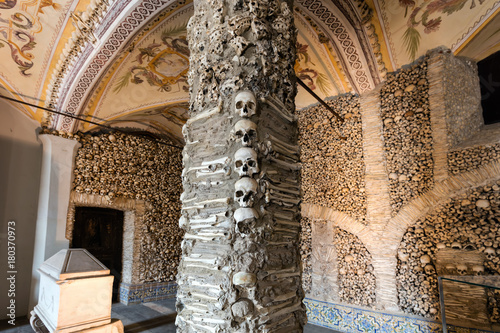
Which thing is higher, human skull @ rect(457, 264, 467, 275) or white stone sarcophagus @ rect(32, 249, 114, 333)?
human skull @ rect(457, 264, 467, 275)

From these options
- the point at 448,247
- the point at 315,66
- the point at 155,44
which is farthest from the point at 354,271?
the point at 155,44

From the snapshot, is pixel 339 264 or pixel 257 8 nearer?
pixel 257 8

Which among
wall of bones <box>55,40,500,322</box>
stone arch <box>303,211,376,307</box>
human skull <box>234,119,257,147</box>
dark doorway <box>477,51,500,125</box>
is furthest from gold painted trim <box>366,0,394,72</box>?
human skull <box>234,119,257,147</box>

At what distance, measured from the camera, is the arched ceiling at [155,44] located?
137 inches

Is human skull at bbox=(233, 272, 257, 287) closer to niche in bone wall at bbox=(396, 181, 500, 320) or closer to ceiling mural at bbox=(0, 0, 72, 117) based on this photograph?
niche in bone wall at bbox=(396, 181, 500, 320)

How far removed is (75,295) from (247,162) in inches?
104

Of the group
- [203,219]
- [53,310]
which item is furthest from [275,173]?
[53,310]

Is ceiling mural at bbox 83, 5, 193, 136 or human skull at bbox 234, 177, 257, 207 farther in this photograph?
ceiling mural at bbox 83, 5, 193, 136

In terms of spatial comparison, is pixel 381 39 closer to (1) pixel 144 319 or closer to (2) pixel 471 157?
(2) pixel 471 157

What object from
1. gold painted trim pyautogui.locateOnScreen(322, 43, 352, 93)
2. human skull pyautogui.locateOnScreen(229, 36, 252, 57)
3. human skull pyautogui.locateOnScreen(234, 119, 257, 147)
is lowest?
human skull pyautogui.locateOnScreen(234, 119, 257, 147)

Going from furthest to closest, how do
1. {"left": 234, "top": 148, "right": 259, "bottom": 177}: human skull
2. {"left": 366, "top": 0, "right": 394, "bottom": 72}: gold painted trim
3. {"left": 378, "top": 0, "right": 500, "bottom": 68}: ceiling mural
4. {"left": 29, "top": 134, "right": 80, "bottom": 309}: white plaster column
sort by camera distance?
{"left": 29, "top": 134, "right": 80, "bottom": 309}: white plaster column → {"left": 366, "top": 0, "right": 394, "bottom": 72}: gold painted trim → {"left": 378, "top": 0, "right": 500, "bottom": 68}: ceiling mural → {"left": 234, "top": 148, "right": 259, "bottom": 177}: human skull

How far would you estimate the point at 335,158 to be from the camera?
456 centimetres

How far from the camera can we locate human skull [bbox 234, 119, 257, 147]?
1.42 meters

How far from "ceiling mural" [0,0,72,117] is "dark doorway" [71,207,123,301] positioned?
7.46 feet
